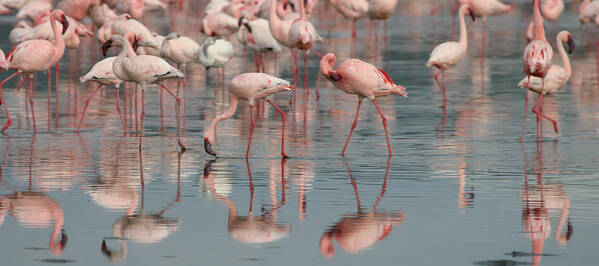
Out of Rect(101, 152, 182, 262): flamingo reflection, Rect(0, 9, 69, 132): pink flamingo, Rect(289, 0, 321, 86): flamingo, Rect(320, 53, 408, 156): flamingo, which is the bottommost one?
Rect(101, 152, 182, 262): flamingo reflection

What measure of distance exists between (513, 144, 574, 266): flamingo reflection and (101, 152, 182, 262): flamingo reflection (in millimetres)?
2427

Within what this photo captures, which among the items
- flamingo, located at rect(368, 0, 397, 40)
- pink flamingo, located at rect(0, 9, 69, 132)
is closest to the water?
pink flamingo, located at rect(0, 9, 69, 132)

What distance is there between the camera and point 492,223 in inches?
281

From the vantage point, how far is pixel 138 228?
6.99 meters

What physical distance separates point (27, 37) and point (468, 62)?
8364 mm

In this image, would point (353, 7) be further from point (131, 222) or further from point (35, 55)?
point (131, 222)

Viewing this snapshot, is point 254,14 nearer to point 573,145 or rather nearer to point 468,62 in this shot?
point 468,62

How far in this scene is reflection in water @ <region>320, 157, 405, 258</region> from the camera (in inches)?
256

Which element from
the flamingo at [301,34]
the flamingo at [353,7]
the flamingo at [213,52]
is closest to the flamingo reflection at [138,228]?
the flamingo at [301,34]

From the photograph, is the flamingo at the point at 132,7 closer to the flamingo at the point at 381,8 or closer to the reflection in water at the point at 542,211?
the flamingo at the point at 381,8

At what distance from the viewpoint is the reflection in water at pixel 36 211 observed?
6.72m

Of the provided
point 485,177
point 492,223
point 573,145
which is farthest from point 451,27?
point 492,223

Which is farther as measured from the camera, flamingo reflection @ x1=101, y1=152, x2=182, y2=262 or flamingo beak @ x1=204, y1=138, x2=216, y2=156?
flamingo beak @ x1=204, y1=138, x2=216, y2=156

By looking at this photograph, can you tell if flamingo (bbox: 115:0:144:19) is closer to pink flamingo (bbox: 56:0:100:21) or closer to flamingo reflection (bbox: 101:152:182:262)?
pink flamingo (bbox: 56:0:100:21)
